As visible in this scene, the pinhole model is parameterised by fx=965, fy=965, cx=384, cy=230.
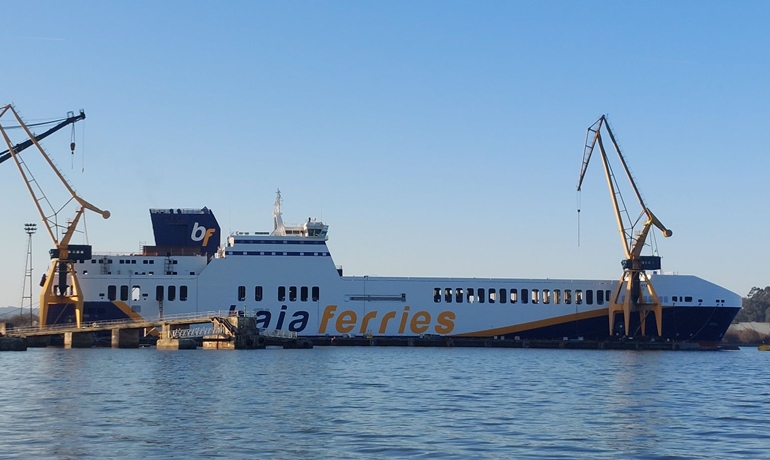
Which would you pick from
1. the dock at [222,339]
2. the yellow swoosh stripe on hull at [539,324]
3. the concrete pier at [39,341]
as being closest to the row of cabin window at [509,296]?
the yellow swoosh stripe on hull at [539,324]

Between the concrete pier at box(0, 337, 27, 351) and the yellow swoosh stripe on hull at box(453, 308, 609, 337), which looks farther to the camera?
the yellow swoosh stripe on hull at box(453, 308, 609, 337)

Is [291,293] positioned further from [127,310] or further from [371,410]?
[371,410]

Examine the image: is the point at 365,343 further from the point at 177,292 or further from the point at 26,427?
the point at 26,427

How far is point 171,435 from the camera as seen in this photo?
1007 inches

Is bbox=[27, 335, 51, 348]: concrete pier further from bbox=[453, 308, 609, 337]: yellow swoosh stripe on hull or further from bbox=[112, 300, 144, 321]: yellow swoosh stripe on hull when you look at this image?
bbox=[453, 308, 609, 337]: yellow swoosh stripe on hull

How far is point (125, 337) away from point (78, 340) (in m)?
3.92

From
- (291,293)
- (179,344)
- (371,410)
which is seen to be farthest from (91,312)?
(371,410)

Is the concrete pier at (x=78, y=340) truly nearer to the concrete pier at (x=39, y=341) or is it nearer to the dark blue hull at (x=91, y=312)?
the dark blue hull at (x=91, y=312)

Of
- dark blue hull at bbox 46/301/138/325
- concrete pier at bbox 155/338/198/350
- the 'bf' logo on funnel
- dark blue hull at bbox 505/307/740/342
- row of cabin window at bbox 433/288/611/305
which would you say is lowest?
concrete pier at bbox 155/338/198/350

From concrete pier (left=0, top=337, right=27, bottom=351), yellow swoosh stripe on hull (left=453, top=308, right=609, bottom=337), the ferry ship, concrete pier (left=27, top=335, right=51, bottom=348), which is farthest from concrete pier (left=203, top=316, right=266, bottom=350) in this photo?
yellow swoosh stripe on hull (left=453, top=308, right=609, bottom=337)

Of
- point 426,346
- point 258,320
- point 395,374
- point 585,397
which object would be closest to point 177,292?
point 258,320

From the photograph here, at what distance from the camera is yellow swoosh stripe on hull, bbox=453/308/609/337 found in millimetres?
80562

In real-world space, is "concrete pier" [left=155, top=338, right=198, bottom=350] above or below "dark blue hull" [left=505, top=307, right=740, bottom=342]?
below

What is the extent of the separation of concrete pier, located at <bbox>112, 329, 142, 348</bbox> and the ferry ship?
16.3ft
